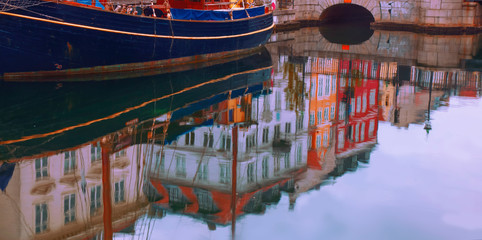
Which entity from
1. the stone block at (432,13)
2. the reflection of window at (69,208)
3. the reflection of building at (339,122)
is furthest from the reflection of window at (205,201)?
the stone block at (432,13)

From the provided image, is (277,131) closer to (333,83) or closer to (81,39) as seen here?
(333,83)

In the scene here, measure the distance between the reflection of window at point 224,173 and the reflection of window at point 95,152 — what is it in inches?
73.3

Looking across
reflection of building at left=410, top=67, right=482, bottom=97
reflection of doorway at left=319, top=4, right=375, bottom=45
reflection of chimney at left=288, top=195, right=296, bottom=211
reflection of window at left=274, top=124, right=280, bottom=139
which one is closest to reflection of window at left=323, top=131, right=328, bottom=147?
reflection of window at left=274, top=124, right=280, bottom=139

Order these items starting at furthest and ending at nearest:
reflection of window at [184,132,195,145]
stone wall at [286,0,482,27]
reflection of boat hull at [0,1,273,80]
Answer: stone wall at [286,0,482,27]
reflection of boat hull at [0,1,273,80]
reflection of window at [184,132,195,145]

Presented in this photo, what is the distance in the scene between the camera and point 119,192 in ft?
27.9

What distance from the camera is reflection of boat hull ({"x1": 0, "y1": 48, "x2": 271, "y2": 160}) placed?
11172 millimetres

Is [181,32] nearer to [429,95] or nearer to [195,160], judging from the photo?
[429,95]

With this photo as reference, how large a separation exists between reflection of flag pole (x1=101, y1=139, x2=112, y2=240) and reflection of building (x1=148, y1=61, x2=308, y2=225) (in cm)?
57

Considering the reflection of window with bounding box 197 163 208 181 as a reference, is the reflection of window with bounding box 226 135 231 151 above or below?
above

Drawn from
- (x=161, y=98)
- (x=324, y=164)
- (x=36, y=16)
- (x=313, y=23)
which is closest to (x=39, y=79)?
(x=36, y=16)

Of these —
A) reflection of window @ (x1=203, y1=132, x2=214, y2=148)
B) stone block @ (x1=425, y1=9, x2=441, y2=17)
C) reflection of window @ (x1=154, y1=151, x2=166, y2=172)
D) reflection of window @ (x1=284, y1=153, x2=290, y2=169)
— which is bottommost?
reflection of window @ (x1=284, y1=153, x2=290, y2=169)

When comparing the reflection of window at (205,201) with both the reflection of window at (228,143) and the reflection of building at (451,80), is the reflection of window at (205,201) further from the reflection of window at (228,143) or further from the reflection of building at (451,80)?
the reflection of building at (451,80)

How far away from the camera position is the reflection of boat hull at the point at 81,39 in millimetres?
16516

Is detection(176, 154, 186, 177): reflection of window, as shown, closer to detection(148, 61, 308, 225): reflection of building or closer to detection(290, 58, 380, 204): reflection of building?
detection(148, 61, 308, 225): reflection of building
